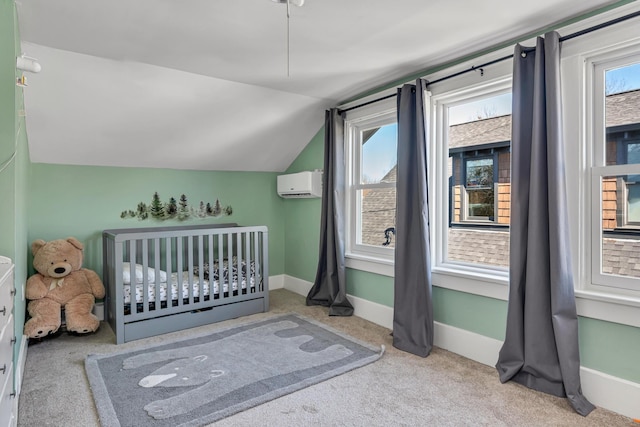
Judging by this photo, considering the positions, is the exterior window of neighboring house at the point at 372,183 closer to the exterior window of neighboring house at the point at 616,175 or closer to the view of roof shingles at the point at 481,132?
the view of roof shingles at the point at 481,132

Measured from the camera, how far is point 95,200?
3.49 metres

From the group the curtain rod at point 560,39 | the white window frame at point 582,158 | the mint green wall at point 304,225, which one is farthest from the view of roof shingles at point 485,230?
the mint green wall at point 304,225

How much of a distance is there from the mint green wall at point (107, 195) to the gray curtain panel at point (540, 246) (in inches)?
116

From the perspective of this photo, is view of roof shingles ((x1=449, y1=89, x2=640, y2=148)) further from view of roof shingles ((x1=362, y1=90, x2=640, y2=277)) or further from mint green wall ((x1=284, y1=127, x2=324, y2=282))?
mint green wall ((x1=284, y1=127, x2=324, y2=282))

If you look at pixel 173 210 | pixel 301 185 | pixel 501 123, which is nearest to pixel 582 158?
pixel 501 123

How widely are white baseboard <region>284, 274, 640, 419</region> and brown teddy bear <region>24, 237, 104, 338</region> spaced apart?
2.26m

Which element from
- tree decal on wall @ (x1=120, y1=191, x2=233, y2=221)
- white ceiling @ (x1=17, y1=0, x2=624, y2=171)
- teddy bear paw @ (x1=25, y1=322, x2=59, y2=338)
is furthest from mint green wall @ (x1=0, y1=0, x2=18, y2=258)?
tree decal on wall @ (x1=120, y1=191, x2=233, y2=221)

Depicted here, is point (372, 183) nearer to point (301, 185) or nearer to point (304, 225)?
point (301, 185)

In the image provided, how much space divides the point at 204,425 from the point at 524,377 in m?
1.78

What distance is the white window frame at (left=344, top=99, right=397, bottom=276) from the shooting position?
3.42m

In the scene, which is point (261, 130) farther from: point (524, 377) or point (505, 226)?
point (524, 377)

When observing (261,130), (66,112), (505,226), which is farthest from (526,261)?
(66,112)

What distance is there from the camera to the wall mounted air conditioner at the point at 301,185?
13.0 ft

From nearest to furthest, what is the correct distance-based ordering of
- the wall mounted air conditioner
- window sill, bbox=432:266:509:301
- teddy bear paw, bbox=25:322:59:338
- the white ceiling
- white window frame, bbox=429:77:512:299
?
1. the white ceiling
2. window sill, bbox=432:266:509:301
3. white window frame, bbox=429:77:512:299
4. teddy bear paw, bbox=25:322:59:338
5. the wall mounted air conditioner
